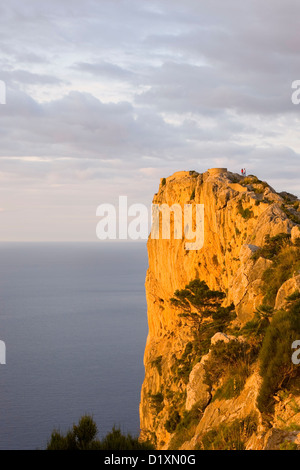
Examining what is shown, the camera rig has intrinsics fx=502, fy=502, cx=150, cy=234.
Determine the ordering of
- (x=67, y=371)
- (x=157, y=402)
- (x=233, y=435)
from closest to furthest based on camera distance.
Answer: (x=233, y=435) < (x=157, y=402) < (x=67, y=371)

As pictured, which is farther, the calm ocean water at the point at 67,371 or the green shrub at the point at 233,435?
the calm ocean water at the point at 67,371

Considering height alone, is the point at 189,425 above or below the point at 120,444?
below

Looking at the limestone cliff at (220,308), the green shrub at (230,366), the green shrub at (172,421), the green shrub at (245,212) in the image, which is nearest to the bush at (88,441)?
the limestone cliff at (220,308)

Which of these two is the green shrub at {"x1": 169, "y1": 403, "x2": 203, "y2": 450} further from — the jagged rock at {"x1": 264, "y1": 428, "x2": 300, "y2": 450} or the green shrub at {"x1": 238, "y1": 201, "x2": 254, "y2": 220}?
the green shrub at {"x1": 238, "y1": 201, "x2": 254, "y2": 220}

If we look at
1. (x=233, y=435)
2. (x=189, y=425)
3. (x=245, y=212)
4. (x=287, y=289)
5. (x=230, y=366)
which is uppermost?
(x=245, y=212)

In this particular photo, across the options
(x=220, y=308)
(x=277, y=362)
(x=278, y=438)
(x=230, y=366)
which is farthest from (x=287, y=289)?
(x=220, y=308)

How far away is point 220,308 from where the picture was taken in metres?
37.1

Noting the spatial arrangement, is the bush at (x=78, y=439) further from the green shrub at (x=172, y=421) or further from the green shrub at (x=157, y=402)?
the green shrub at (x=157, y=402)

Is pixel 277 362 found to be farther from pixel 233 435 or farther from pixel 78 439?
pixel 78 439

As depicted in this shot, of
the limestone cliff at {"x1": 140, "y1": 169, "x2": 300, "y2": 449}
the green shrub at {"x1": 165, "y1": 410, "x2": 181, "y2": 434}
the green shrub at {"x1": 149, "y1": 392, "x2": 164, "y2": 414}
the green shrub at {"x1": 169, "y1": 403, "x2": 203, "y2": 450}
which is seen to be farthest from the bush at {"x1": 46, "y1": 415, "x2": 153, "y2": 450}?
the green shrub at {"x1": 149, "y1": 392, "x2": 164, "y2": 414}

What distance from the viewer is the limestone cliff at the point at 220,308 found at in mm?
14000

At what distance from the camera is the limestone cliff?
1400cm

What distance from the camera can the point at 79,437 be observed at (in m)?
14.6
